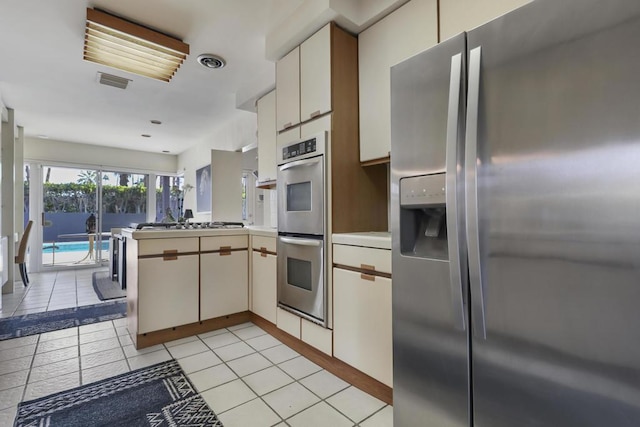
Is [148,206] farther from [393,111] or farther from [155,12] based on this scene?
[393,111]

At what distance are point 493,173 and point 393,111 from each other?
1.75 feet

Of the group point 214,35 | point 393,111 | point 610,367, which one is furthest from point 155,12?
point 610,367

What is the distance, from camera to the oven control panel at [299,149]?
7.04 ft

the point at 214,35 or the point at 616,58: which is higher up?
the point at 214,35

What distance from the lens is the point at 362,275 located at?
5.94 feet

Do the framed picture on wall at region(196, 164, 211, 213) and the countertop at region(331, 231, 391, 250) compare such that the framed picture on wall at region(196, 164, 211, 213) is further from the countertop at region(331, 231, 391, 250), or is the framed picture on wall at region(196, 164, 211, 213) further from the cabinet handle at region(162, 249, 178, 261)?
the countertop at region(331, 231, 391, 250)

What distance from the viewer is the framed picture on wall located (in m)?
5.36

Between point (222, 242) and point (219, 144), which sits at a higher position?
point (219, 144)

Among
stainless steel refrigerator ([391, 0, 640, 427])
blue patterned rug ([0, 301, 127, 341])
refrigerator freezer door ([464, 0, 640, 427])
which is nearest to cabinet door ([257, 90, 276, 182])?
stainless steel refrigerator ([391, 0, 640, 427])

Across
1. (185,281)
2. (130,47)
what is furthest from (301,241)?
(130,47)

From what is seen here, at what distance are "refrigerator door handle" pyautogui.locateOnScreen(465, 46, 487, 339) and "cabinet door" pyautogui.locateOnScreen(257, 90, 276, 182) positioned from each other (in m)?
2.27

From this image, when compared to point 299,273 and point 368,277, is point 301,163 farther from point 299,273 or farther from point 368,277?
point 368,277

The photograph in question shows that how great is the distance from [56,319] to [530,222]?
13.5 ft

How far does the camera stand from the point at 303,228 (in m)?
2.23
